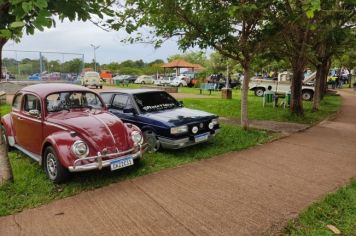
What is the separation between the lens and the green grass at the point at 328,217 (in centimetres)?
409

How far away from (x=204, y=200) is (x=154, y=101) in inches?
151

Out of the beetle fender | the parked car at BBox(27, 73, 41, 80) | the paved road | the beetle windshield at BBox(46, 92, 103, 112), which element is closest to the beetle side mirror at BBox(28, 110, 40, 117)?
the beetle windshield at BBox(46, 92, 103, 112)

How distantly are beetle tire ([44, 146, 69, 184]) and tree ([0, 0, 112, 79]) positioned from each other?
215 centimetres

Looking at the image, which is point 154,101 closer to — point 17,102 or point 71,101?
point 71,101

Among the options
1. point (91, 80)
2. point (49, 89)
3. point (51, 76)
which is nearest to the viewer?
point (49, 89)

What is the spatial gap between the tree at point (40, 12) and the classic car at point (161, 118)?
10.3ft

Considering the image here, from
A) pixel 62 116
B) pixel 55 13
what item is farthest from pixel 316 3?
pixel 62 116

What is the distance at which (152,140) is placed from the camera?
7500mm

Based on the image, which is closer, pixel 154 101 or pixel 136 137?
pixel 136 137

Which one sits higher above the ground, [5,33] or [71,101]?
[5,33]

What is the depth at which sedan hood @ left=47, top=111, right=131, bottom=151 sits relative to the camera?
554 centimetres

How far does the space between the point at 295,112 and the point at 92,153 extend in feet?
32.8

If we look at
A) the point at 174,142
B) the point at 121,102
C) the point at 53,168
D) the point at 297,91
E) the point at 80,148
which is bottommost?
the point at 53,168

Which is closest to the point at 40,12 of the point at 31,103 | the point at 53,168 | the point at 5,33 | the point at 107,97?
the point at 5,33
